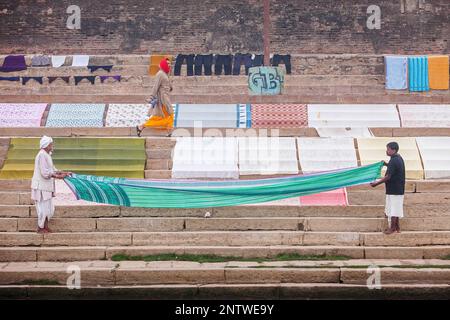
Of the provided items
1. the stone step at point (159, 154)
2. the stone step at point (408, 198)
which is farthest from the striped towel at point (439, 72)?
the stone step at point (159, 154)

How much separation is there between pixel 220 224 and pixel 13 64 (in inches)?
336

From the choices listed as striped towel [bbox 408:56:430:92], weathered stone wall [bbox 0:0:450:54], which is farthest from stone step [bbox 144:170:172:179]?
weathered stone wall [bbox 0:0:450:54]

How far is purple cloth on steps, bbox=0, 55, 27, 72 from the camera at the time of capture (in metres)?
16.2

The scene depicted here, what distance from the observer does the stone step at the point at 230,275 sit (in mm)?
8664

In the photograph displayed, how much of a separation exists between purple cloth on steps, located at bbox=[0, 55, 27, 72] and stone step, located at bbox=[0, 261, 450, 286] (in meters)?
8.34

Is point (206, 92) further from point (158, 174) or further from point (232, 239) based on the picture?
point (232, 239)

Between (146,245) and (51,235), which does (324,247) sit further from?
(51,235)

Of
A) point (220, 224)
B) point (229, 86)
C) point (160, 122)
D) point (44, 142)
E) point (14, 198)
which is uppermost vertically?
point (229, 86)

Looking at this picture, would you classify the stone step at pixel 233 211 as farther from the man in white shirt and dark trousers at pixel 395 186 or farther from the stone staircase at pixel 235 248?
the man in white shirt and dark trousers at pixel 395 186

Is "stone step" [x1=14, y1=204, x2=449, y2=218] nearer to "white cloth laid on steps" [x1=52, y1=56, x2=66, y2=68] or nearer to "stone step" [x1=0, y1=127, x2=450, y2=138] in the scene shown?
"stone step" [x1=0, y1=127, x2=450, y2=138]

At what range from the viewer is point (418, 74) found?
1608 centimetres

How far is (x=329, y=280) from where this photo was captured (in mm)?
8688

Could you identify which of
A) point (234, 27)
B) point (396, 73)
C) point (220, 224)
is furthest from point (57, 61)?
point (220, 224)
